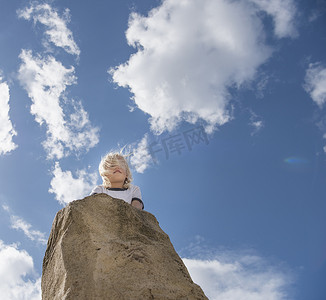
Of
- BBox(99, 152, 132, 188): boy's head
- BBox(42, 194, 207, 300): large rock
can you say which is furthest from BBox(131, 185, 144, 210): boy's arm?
BBox(42, 194, 207, 300): large rock

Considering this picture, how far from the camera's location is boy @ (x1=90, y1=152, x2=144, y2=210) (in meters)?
4.34

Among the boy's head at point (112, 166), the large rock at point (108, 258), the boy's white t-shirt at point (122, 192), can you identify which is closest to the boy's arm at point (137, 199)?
the boy's white t-shirt at point (122, 192)

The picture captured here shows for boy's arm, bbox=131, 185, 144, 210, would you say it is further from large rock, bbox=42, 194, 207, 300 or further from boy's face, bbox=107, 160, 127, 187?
large rock, bbox=42, 194, 207, 300

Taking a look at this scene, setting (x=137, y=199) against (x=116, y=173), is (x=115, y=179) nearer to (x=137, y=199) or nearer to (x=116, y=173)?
(x=116, y=173)

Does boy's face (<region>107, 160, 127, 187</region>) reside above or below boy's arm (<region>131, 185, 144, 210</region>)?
above

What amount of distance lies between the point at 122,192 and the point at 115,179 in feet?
0.67

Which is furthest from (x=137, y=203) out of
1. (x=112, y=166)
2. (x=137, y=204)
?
(x=112, y=166)

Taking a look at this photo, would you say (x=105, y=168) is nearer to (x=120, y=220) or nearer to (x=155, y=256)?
(x=120, y=220)

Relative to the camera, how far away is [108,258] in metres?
2.71

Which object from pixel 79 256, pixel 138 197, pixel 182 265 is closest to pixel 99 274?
pixel 79 256

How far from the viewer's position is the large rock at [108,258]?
8.21 ft

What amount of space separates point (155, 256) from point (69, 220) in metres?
0.86

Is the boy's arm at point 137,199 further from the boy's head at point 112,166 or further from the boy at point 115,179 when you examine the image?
the boy's head at point 112,166

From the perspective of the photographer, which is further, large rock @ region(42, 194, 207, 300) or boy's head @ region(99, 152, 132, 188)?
boy's head @ region(99, 152, 132, 188)
